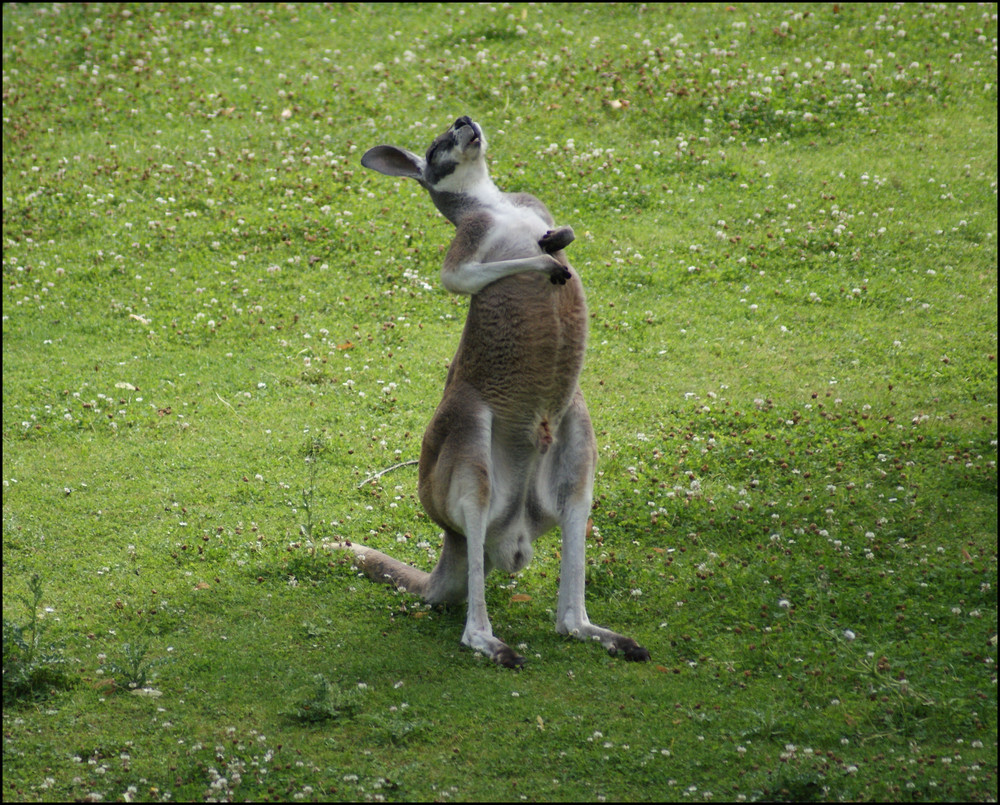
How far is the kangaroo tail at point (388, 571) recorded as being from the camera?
707 centimetres

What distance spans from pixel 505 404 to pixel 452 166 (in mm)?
1543

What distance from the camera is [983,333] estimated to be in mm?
10484

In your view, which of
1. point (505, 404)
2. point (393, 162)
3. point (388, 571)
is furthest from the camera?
point (388, 571)

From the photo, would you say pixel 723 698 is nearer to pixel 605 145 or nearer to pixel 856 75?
pixel 605 145

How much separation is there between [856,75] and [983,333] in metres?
6.61

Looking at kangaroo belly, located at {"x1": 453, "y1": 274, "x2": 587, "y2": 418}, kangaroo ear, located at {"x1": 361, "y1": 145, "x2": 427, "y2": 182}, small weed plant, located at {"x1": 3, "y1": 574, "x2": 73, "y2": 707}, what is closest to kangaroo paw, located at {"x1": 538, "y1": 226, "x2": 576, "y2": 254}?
kangaroo belly, located at {"x1": 453, "y1": 274, "x2": 587, "y2": 418}

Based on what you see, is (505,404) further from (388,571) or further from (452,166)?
(388,571)

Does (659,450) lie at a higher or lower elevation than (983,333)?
lower

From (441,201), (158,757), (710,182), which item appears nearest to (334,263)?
(710,182)

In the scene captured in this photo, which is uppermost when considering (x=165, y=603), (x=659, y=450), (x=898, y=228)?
(x=898, y=228)

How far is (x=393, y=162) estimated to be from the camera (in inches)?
269

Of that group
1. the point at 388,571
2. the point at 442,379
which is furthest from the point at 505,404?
the point at 442,379

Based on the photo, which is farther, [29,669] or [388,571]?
[388,571]

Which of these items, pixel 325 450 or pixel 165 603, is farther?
pixel 325 450
